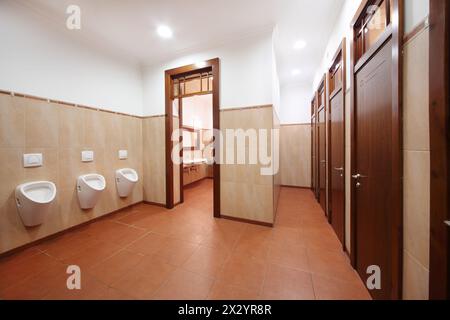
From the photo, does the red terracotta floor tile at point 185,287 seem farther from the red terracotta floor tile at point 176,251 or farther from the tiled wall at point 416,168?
the tiled wall at point 416,168

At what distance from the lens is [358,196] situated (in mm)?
1756

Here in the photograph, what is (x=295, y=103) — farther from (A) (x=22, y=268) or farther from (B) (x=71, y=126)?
(A) (x=22, y=268)

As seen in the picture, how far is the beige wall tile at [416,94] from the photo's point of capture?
2.91 feet

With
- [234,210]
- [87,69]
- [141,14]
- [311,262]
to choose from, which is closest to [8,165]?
[87,69]

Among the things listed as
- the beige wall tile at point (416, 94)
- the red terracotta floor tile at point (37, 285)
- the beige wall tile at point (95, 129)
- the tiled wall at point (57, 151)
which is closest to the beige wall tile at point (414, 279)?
the beige wall tile at point (416, 94)

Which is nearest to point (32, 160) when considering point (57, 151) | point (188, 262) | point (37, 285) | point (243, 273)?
point (57, 151)

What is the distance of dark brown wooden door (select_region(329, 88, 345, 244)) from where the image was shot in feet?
6.97

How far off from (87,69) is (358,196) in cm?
423

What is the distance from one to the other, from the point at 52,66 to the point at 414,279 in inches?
168

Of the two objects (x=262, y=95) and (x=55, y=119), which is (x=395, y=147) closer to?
(x=262, y=95)

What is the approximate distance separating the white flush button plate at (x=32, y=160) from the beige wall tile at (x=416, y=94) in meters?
A: 3.75

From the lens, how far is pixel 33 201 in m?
1.97

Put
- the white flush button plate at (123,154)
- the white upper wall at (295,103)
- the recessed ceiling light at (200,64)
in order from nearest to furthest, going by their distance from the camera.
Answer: the recessed ceiling light at (200,64) → the white flush button plate at (123,154) → the white upper wall at (295,103)
